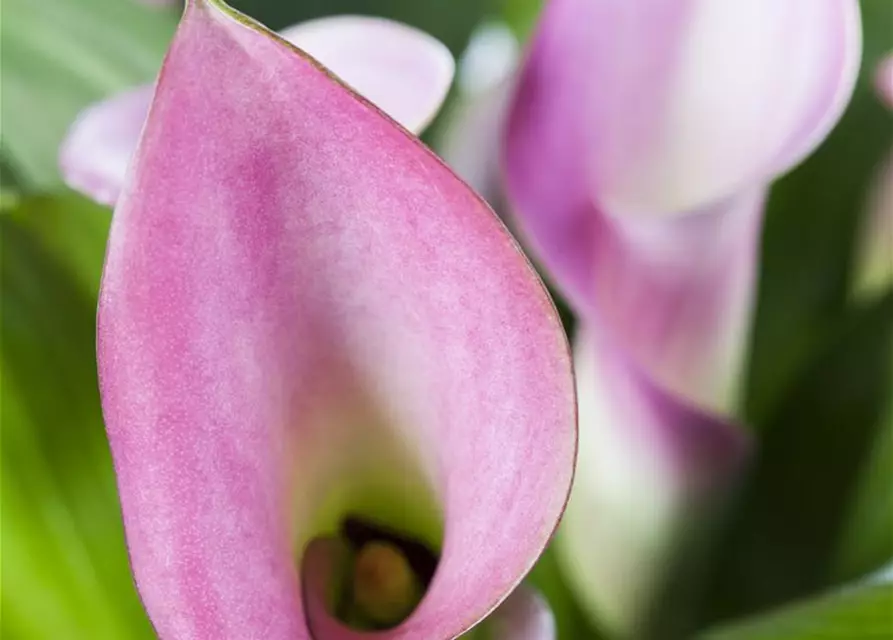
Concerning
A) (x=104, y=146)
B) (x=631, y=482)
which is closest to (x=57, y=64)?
(x=104, y=146)

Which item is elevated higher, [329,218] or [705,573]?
[329,218]

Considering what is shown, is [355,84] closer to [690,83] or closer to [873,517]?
[690,83]

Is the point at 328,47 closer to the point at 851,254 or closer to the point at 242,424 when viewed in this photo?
the point at 242,424

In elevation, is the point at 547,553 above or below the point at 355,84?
below

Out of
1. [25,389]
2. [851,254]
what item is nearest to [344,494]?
[25,389]

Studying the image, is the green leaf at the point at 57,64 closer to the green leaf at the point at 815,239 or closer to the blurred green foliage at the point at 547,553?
the blurred green foliage at the point at 547,553

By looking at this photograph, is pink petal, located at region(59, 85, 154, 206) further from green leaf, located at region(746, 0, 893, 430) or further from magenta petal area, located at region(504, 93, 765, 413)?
green leaf, located at region(746, 0, 893, 430)

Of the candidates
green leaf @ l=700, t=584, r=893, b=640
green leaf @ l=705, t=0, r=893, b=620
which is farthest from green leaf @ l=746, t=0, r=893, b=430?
green leaf @ l=700, t=584, r=893, b=640
